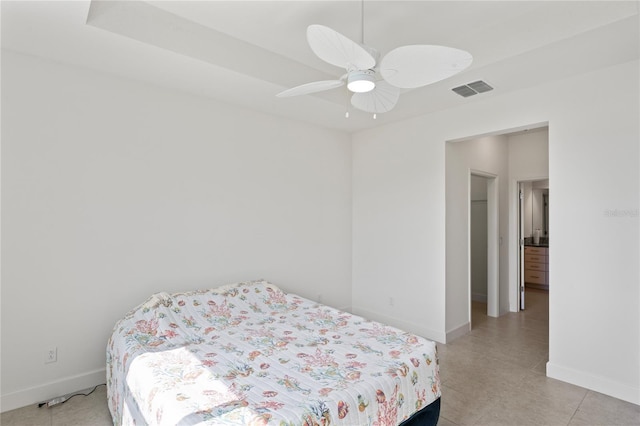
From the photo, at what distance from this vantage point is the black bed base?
2016 mm

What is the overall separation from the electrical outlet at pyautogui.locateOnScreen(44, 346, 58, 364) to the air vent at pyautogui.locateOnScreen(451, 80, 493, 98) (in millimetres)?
3958

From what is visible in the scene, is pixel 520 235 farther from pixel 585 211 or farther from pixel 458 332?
pixel 585 211

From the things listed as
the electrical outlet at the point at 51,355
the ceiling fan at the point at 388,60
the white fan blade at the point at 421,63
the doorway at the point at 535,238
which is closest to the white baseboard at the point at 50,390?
the electrical outlet at the point at 51,355

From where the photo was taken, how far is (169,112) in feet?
10.3

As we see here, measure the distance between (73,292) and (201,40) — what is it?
218cm

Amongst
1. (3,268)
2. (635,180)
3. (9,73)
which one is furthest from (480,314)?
(9,73)

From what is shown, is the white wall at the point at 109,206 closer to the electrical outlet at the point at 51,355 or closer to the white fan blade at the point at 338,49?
the electrical outlet at the point at 51,355

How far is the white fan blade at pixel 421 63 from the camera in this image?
60.1 inches

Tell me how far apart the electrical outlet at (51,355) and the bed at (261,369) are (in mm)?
502

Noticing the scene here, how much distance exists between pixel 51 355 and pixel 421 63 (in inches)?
127

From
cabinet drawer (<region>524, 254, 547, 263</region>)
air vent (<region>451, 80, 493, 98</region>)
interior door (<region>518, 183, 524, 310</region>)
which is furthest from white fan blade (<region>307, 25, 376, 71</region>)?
cabinet drawer (<region>524, 254, 547, 263</region>)

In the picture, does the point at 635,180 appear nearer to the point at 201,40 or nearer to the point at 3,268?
the point at 201,40

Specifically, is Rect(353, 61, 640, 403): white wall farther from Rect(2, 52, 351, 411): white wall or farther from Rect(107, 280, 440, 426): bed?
Rect(2, 52, 351, 411): white wall

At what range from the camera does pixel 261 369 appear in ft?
6.57
